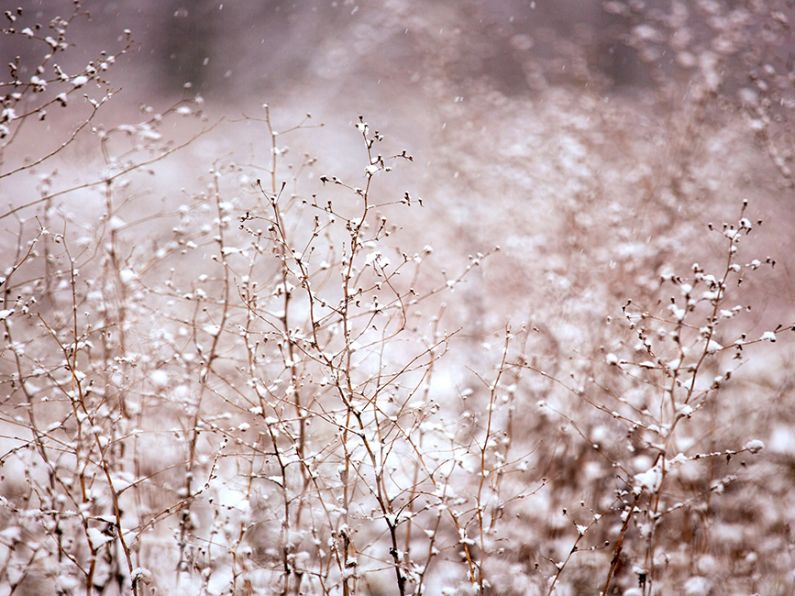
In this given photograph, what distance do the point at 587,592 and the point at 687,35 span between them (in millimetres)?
6690

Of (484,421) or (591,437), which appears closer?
(591,437)

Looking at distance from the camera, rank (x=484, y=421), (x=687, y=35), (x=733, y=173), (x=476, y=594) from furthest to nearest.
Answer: (x=733, y=173)
(x=687, y=35)
(x=484, y=421)
(x=476, y=594)

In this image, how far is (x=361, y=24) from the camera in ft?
41.5

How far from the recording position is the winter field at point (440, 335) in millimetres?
2846

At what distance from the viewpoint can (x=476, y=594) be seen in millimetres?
2781

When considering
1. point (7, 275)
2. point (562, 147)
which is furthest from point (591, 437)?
point (7, 275)

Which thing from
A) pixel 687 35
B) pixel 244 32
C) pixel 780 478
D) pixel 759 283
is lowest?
pixel 780 478

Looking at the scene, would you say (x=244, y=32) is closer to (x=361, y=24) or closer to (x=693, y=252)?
(x=361, y=24)

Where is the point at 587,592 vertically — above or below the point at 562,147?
below

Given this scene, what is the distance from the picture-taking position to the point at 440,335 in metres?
3.71

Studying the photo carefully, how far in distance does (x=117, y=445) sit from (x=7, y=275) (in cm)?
157

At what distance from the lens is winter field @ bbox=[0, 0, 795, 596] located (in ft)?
9.34

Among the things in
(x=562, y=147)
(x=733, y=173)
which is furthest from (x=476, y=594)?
(x=733, y=173)

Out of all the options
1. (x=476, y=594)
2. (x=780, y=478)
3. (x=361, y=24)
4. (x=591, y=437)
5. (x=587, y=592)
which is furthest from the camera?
(x=361, y=24)
